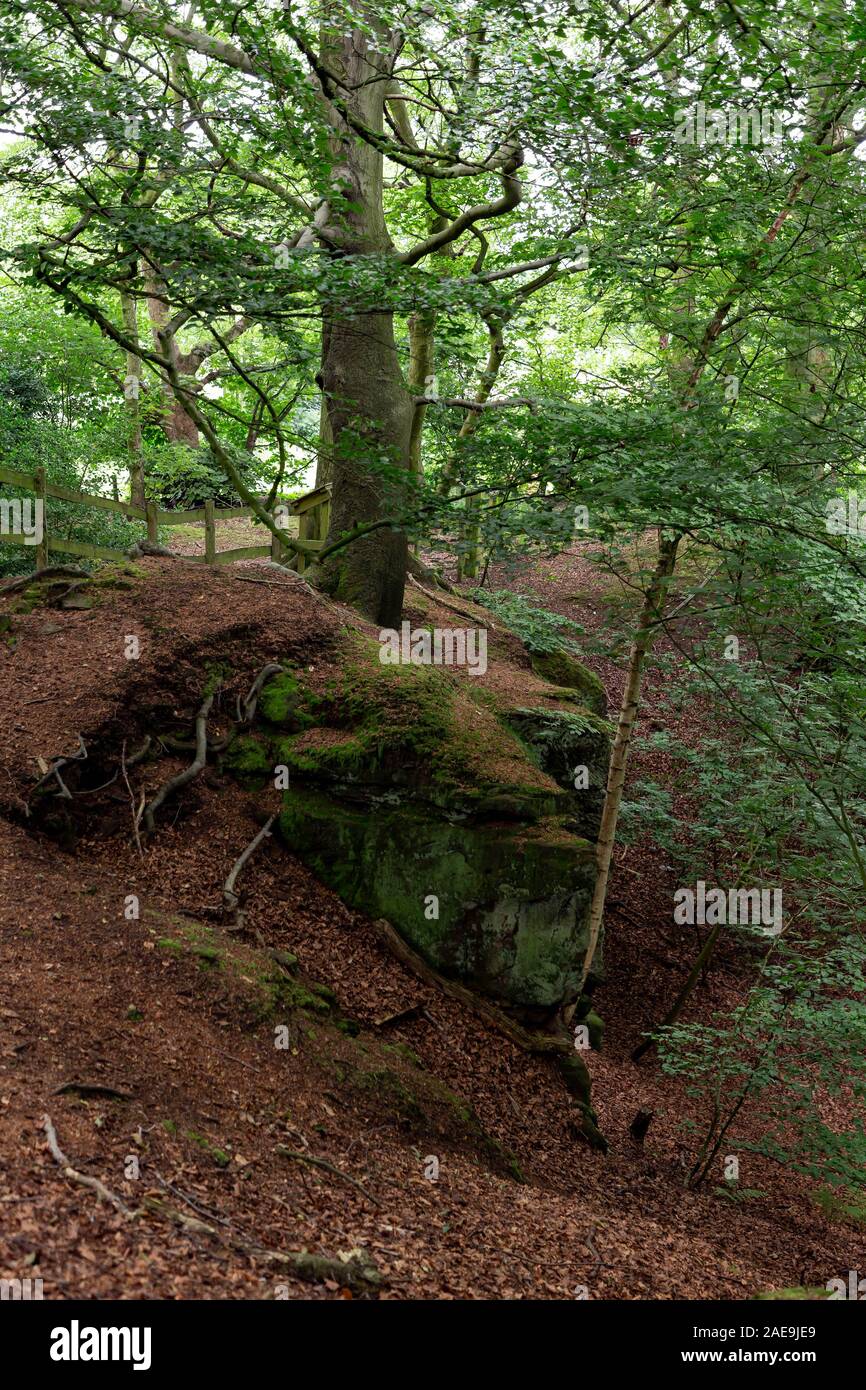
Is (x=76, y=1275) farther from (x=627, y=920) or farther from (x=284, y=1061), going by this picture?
(x=627, y=920)

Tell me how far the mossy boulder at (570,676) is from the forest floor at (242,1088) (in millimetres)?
3356

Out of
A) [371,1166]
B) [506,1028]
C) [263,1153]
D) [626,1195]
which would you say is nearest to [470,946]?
[506,1028]

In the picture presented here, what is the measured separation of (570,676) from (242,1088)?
7654 millimetres

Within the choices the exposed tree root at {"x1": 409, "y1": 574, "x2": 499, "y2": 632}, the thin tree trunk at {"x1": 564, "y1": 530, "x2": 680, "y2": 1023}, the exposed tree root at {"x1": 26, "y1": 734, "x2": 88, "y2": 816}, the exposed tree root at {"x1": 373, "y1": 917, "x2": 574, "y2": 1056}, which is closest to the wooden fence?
the exposed tree root at {"x1": 409, "y1": 574, "x2": 499, "y2": 632}

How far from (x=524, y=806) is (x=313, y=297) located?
3.91m

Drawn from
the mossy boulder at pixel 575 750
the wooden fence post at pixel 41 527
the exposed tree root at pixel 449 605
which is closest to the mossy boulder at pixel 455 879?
the mossy boulder at pixel 575 750

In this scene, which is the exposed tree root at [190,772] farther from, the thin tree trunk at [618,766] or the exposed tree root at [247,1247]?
the thin tree trunk at [618,766]

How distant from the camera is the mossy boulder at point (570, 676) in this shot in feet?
37.2

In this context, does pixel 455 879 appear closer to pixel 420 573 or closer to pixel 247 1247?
pixel 247 1247

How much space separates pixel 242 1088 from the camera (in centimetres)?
473

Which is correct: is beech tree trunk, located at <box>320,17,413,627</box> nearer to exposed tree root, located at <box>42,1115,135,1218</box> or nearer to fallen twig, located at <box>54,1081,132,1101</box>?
fallen twig, located at <box>54,1081,132,1101</box>

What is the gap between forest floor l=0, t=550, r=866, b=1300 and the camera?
3527 mm

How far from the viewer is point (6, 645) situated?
309 inches

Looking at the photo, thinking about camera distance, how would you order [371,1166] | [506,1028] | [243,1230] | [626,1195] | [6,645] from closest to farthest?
[243,1230] → [371,1166] → [626,1195] → [506,1028] → [6,645]
